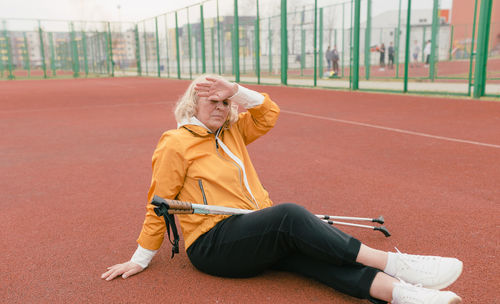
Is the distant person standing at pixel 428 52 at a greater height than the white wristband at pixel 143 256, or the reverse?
the distant person standing at pixel 428 52

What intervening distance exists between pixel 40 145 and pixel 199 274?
206 inches

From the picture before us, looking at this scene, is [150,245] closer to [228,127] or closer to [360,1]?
[228,127]

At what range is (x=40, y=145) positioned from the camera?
6.86 meters

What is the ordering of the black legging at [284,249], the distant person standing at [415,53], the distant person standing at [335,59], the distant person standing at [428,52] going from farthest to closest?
1. the distant person standing at [415,53]
2. the distant person standing at [335,59]
3. the distant person standing at [428,52]
4. the black legging at [284,249]

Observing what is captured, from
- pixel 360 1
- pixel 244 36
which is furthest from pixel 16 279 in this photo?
pixel 244 36

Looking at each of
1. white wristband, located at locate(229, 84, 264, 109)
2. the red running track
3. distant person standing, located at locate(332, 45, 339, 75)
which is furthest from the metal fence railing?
white wristband, located at locate(229, 84, 264, 109)

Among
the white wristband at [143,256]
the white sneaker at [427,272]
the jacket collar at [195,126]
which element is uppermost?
the jacket collar at [195,126]

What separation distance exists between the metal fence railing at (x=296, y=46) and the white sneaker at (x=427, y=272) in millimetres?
9658

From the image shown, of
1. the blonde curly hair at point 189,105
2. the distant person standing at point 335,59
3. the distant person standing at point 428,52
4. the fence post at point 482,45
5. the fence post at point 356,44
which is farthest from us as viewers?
the distant person standing at point 335,59

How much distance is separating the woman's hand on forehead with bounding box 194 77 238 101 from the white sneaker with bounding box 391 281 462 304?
1.33 m

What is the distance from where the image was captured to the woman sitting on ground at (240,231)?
213 cm

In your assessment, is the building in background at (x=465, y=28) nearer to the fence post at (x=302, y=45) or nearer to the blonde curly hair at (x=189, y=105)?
the fence post at (x=302, y=45)

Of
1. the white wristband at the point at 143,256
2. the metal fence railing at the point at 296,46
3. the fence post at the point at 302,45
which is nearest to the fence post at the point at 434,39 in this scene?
the metal fence railing at the point at 296,46

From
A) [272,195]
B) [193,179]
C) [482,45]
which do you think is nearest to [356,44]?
[482,45]
